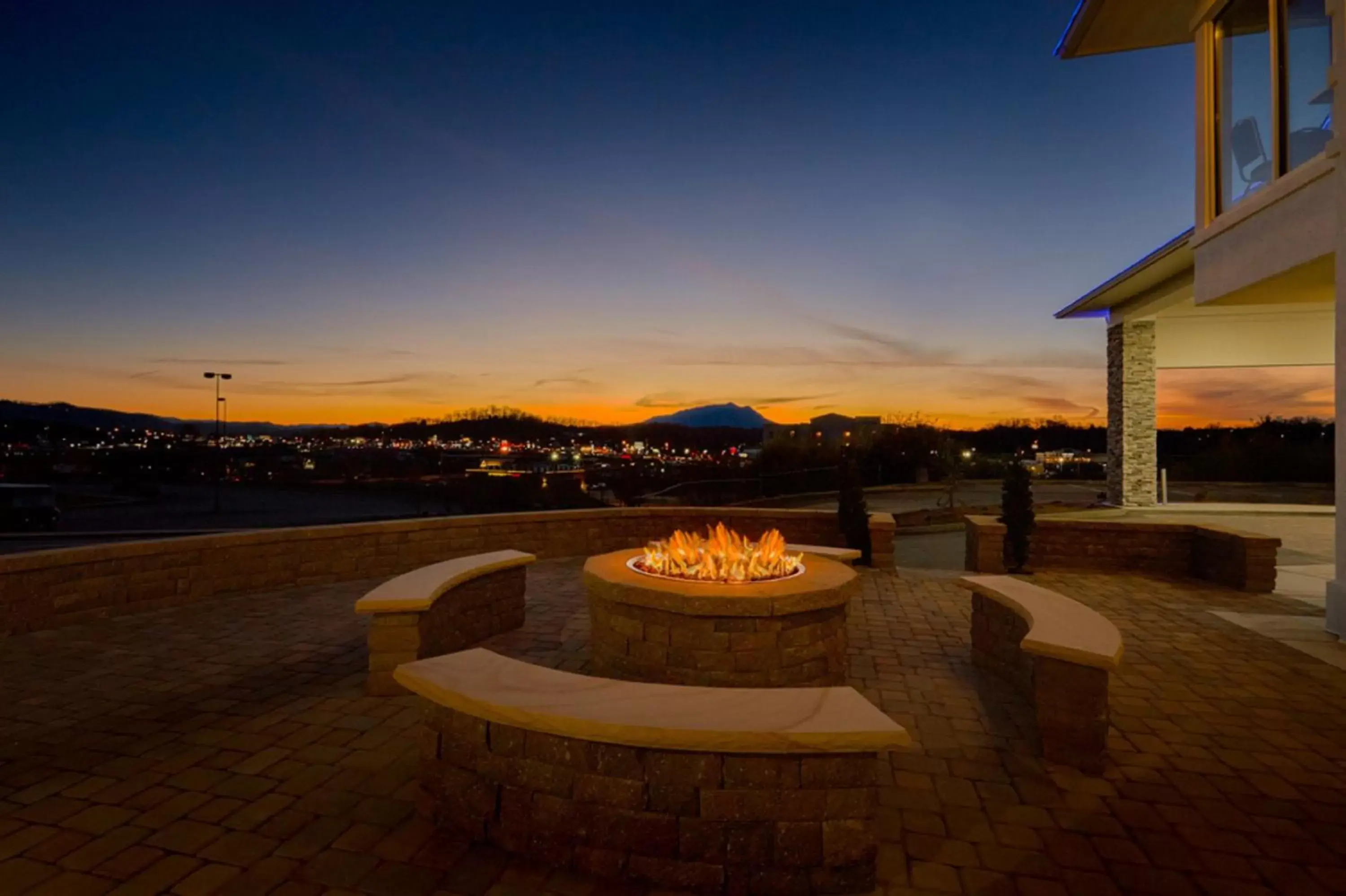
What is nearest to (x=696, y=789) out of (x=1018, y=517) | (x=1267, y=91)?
(x=1018, y=517)

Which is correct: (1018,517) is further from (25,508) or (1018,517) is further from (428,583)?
(25,508)

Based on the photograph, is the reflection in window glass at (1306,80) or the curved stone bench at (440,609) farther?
the reflection in window glass at (1306,80)

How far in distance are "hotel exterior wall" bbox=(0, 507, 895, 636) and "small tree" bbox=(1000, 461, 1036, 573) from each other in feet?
5.24

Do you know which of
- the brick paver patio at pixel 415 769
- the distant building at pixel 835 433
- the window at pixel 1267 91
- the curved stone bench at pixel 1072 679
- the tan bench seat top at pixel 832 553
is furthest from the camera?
the distant building at pixel 835 433

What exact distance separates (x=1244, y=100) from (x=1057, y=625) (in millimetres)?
7903

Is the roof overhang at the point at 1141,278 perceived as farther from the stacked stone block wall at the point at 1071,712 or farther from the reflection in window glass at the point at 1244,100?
the stacked stone block wall at the point at 1071,712

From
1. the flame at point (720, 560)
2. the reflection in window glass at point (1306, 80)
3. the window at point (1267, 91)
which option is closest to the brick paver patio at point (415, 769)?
the flame at point (720, 560)

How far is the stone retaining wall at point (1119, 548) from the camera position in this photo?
27.2 ft

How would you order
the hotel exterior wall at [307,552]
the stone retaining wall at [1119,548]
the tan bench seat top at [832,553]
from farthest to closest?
the stone retaining wall at [1119,548], the tan bench seat top at [832,553], the hotel exterior wall at [307,552]

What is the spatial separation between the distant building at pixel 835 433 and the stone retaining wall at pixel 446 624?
62.5ft

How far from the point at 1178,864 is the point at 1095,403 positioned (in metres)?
30.6

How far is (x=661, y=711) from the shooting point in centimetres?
263

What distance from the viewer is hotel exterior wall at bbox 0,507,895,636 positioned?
6.08m

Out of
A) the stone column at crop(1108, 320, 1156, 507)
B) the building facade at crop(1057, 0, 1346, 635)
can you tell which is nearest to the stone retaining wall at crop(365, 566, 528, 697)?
the building facade at crop(1057, 0, 1346, 635)
